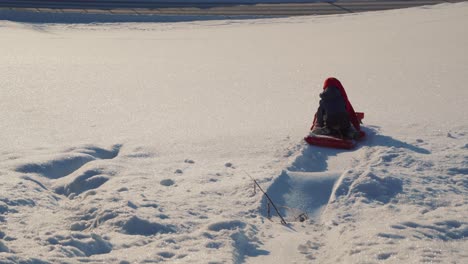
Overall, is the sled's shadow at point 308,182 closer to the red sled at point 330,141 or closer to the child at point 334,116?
the red sled at point 330,141

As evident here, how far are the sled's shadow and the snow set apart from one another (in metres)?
0.02

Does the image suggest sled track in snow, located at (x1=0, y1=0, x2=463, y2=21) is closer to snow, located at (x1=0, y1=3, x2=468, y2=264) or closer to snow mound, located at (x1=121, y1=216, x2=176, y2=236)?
snow, located at (x1=0, y1=3, x2=468, y2=264)

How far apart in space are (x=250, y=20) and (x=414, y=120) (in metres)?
16.9

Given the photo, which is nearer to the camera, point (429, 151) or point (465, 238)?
point (465, 238)

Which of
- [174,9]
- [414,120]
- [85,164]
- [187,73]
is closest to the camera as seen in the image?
[85,164]

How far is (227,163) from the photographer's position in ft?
29.2

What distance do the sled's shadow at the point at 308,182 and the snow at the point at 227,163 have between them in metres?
0.02

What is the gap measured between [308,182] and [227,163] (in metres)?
1.06

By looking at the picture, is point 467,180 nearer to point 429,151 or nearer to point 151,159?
point 429,151

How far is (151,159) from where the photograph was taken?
909 centimetres

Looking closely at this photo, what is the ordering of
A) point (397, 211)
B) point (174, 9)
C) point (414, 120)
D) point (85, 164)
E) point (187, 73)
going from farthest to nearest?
point (174, 9)
point (187, 73)
point (414, 120)
point (85, 164)
point (397, 211)

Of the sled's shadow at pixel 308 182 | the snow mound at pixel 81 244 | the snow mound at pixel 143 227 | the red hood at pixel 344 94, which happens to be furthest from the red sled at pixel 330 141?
the snow mound at pixel 81 244

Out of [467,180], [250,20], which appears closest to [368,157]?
[467,180]

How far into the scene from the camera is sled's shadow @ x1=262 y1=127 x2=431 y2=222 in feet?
25.9
